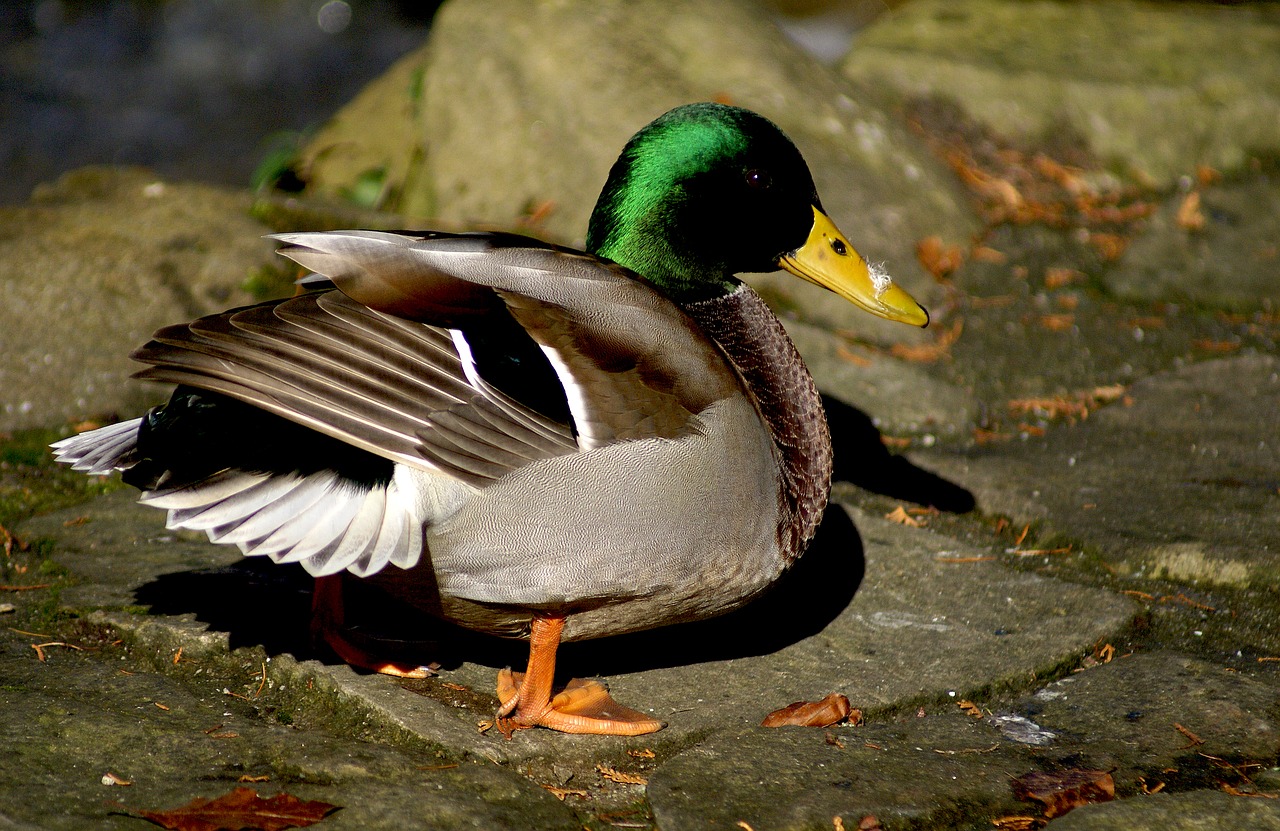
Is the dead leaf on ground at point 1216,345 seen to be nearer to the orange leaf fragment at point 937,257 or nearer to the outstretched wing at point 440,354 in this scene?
the orange leaf fragment at point 937,257

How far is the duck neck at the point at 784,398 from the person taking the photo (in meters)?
2.57

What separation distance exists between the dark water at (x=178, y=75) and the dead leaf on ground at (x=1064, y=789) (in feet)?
22.2

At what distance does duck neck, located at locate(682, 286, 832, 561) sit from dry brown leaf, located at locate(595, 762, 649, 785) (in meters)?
0.57

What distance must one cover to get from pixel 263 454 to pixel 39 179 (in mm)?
6230

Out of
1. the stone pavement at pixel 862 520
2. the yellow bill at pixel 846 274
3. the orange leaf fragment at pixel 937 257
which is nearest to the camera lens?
the stone pavement at pixel 862 520

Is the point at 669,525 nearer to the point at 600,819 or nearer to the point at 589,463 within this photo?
the point at 589,463

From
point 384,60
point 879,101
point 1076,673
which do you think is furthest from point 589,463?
point 384,60

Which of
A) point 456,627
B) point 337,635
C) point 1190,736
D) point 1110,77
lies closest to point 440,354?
point 337,635

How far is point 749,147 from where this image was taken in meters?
2.73

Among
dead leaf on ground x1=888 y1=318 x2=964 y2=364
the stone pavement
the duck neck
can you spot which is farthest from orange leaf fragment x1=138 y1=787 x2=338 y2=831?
dead leaf on ground x1=888 y1=318 x2=964 y2=364

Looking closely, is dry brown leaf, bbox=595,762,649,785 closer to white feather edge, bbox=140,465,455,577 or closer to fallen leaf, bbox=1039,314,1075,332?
white feather edge, bbox=140,465,455,577

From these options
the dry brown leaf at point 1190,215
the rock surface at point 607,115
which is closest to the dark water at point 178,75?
the rock surface at point 607,115

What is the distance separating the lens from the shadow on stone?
10.7 feet

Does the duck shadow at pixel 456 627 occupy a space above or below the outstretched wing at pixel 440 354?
below
